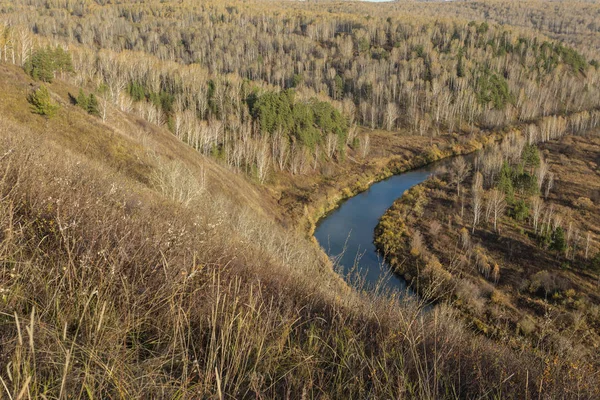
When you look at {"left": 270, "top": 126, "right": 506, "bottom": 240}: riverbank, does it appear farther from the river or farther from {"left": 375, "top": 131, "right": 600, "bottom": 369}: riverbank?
{"left": 375, "top": 131, "right": 600, "bottom": 369}: riverbank

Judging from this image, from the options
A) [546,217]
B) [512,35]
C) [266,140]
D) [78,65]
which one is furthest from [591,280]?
[512,35]

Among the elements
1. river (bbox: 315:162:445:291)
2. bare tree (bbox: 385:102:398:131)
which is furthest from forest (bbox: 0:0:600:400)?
bare tree (bbox: 385:102:398:131)

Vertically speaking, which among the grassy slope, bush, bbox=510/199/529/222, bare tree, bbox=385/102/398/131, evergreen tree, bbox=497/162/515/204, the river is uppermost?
the grassy slope

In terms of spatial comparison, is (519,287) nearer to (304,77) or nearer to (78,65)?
(78,65)

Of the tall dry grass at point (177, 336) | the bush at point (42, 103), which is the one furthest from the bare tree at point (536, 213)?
the bush at point (42, 103)

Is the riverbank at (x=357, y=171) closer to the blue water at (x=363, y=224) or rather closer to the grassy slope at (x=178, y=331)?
the blue water at (x=363, y=224)

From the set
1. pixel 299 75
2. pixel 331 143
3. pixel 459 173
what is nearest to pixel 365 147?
pixel 331 143

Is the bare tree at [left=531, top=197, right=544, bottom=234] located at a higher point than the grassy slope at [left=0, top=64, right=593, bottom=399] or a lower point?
lower
